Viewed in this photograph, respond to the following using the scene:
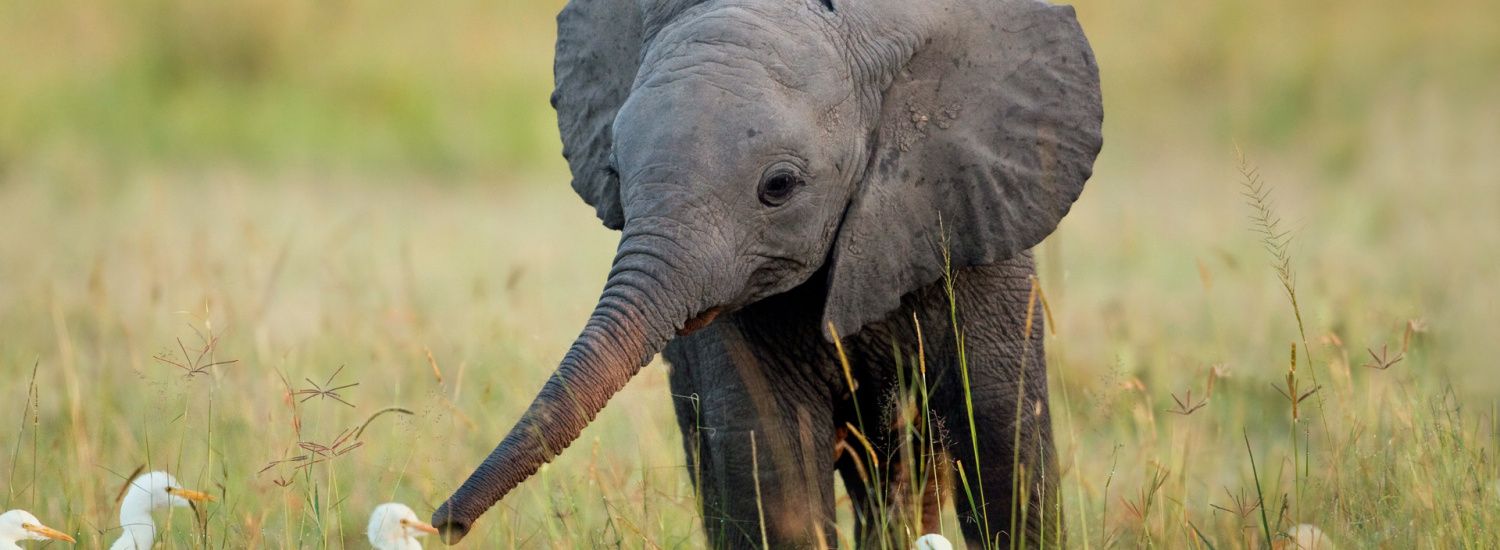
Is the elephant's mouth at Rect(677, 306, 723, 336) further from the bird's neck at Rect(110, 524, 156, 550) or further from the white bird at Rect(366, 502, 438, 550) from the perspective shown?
the bird's neck at Rect(110, 524, 156, 550)

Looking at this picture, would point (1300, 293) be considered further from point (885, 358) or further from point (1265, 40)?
point (885, 358)

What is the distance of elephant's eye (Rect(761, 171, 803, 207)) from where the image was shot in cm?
351

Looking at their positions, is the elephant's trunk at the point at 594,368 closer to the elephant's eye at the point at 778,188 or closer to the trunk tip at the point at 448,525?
the trunk tip at the point at 448,525

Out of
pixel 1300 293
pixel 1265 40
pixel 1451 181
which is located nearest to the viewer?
pixel 1300 293

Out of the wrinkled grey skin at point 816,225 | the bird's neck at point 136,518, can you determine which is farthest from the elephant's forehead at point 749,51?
the bird's neck at point 136,518

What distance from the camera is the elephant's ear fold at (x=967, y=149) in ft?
12.4

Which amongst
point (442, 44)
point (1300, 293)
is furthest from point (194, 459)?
point (442, 44)

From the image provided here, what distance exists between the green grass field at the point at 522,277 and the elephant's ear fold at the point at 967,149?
14.2 inches

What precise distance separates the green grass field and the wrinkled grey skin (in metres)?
0.31

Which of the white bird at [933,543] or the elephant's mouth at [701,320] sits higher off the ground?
the elephant's mouth at [701,320]

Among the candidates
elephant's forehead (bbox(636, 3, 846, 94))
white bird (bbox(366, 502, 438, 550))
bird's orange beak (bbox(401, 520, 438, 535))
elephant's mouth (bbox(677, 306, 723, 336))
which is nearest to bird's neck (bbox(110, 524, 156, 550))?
white bird (bbox(366, 502, 438, 550))

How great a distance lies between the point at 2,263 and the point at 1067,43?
7.93 meters

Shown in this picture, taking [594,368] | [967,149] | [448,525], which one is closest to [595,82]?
[967,149]

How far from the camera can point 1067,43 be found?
397 cm
